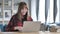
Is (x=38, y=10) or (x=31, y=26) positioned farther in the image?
(x=38, y=10)

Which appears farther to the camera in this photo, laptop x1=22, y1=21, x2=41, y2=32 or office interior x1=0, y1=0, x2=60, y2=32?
office interior x1=0, y1=0, x2=60, y2=32

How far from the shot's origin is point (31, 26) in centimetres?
263

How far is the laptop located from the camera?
2621 millimetres

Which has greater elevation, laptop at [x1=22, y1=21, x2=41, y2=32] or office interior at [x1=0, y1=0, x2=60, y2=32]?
office interior at [x1=0, y1=0, x2=60, y2=32]

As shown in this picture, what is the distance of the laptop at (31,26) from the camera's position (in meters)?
2.62

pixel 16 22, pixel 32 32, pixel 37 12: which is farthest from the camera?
pixel 37 12

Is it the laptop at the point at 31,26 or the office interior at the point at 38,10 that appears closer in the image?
the laptop at the point at 31,26

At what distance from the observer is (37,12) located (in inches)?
193

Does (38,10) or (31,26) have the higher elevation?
(38,10)

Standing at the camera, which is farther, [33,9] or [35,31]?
[33,9]

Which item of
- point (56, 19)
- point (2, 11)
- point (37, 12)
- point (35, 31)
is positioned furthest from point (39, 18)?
point (35, 31)

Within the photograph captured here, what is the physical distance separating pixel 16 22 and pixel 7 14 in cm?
162

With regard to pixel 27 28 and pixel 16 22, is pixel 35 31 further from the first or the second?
pixel 16 22

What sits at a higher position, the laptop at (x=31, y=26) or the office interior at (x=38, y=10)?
the office interior at (x=38, y=10)
